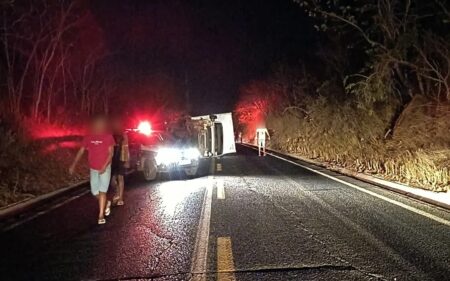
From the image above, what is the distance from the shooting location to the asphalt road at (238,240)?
571cm

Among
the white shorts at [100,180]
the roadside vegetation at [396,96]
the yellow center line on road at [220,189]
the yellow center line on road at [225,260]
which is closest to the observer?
the yellow center line on road at [225,260]

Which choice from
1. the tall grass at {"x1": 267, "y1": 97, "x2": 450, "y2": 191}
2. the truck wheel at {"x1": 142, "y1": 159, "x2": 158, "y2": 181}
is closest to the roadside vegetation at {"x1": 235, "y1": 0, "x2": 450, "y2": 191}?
the tall grass at {"x1": 267, "y1": 97, "x2": 450, "y2": 191}

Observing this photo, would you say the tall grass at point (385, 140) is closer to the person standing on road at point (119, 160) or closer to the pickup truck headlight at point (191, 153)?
the pickup truck headlight at point (191, 153)

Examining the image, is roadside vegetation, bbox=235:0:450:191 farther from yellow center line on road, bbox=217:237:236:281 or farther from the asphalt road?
yellow center line on road, bbox=217:237:236:281

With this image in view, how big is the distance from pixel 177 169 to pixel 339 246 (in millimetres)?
11515

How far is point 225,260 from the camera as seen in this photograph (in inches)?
241

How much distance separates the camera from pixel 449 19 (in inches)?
639

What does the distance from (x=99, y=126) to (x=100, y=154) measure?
21.1 inches

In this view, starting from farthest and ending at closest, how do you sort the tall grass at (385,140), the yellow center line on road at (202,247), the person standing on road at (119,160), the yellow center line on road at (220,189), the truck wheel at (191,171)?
the truck wheel at (191,171), the tall grass at (385,140), the yellow center line on road at (220,189), the person standing on road at (119,160), the yellow center line on road at (202,247)

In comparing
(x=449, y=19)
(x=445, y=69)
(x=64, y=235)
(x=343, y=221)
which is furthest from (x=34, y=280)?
(x=445, y=69)

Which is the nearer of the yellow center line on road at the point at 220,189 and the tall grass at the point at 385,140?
the yellow center line on road at the point at 220,189

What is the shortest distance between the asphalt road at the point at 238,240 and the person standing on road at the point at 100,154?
637 mm

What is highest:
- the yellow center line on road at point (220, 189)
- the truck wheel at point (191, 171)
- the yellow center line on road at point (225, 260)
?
the truck wheel at point (191, 171)

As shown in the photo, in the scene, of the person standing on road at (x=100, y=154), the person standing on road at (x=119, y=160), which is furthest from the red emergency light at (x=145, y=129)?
the person standing on road at (x=100, y=154)
